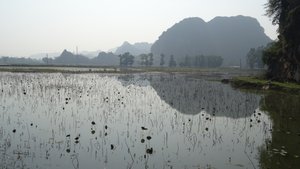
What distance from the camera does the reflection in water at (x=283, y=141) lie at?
37.8ft

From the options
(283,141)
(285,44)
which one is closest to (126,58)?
(285,44)

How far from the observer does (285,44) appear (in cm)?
4584

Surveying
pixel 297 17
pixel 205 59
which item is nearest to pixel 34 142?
pixel 297 17

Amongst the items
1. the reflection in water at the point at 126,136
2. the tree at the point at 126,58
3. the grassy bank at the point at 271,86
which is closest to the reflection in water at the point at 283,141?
the reflection in water at the point at 126,136

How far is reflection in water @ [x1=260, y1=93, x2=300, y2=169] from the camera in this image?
11.5 metres

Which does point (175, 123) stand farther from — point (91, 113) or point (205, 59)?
point (205, 59)

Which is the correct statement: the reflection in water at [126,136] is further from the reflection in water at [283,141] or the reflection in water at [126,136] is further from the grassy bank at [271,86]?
the grassy bank at [271,86]

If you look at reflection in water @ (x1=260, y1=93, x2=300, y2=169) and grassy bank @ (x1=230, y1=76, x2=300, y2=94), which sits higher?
grassy bank @ (x1=230, y1=76, x2=300, y2=94)

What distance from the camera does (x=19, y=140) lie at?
538 inches

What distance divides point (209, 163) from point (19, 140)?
7.73 meters

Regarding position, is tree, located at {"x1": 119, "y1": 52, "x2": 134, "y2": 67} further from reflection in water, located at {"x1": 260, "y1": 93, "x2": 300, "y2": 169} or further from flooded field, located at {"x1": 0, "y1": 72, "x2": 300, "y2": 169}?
reflection in water, located at {"x1": 260, "y1": 93, "x2": 300, "y2": 169}

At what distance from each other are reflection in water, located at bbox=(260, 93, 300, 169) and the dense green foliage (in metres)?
21.3

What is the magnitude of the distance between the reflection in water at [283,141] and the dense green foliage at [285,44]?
70.0ft

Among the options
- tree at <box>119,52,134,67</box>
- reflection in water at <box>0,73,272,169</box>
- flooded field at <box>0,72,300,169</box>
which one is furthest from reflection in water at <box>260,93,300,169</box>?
tree at <box>119,52,134,67</box>
